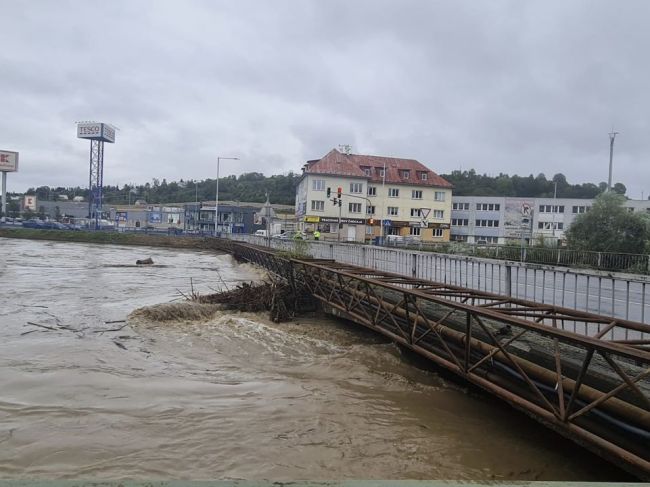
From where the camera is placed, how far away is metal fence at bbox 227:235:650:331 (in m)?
7.84

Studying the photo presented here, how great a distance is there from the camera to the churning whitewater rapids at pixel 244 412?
17.3 ft

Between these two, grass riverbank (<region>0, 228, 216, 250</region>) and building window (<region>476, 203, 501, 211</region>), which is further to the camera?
building window (<region>476, 203, 501, 211</region>)

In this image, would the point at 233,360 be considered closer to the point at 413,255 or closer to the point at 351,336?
the point at 351,336

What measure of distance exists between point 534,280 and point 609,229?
26919mm

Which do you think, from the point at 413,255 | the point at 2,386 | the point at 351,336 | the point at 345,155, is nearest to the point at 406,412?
the point at 351,336

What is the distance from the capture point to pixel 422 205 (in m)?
66.8

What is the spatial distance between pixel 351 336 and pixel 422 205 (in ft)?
186

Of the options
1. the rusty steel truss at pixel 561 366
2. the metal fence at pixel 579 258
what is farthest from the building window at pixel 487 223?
the rusty steel truss at pixel 561 366

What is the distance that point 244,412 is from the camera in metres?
6.79

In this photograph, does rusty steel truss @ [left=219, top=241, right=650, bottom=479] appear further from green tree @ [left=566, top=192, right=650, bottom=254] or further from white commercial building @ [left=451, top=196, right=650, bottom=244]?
white commercial building @ [left=451, top=196, right=650, bottom=244]

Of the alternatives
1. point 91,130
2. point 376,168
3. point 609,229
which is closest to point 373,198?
point 376,168

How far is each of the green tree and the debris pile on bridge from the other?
24.0 meters

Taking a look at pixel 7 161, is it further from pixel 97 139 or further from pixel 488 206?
pixel 488 206

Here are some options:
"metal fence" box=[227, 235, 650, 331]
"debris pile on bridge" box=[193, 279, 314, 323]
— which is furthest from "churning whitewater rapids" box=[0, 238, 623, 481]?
"metal fence" box=[227, 235, 650, 331]
